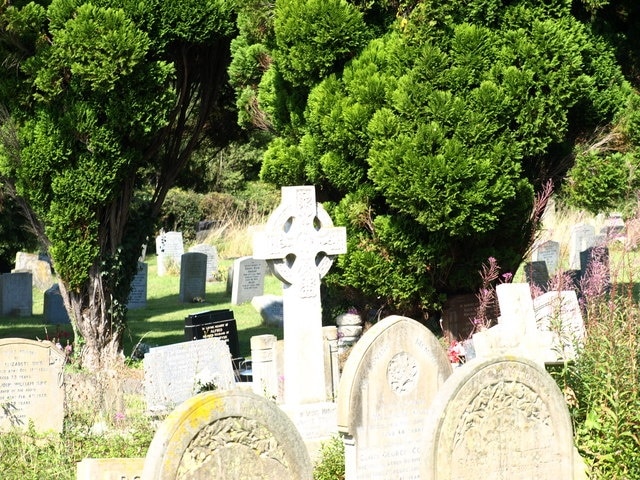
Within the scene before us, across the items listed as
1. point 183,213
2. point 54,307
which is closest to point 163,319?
point 54,307

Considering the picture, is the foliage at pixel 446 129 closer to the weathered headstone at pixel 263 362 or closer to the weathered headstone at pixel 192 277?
the weathered headstone at pixel 263 362

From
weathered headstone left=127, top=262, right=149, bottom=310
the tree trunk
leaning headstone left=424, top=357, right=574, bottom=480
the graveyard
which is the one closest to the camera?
the graveyard

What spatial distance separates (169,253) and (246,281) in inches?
288

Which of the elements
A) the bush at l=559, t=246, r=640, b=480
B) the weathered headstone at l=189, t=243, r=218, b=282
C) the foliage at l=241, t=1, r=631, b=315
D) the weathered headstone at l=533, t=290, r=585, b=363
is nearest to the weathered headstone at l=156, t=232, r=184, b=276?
the weathered headstone at l=189, t=243, r=218, b=282

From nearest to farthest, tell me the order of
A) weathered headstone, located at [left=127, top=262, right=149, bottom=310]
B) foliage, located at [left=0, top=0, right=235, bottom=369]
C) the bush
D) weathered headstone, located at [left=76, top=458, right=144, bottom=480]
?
weathered headstone, located at [left=76, top=458, right=144, bottom=480] < the bush < foliage, located at [left=0, top=0, right=235, bottom=369] < weathered headstone, located at [left=127, top=262, right=149, bottom=310]

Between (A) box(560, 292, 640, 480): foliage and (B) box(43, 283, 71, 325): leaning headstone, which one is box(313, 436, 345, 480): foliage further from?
(B) box(43, 283, 71, 325): leaning headstone

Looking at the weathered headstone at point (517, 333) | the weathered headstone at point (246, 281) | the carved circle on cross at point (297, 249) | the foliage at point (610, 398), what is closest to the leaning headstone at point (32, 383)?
the carved circle on cross at point (297, 249)

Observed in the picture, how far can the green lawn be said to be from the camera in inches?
708

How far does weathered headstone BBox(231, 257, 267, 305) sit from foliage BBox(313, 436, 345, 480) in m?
13.5

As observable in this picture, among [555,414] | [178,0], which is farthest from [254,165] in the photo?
[555,414]

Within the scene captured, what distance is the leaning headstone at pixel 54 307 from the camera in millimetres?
20484

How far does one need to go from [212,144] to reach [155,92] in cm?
412

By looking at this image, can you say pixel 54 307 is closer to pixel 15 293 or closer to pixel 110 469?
pixel 15 293

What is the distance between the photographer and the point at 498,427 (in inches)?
245
